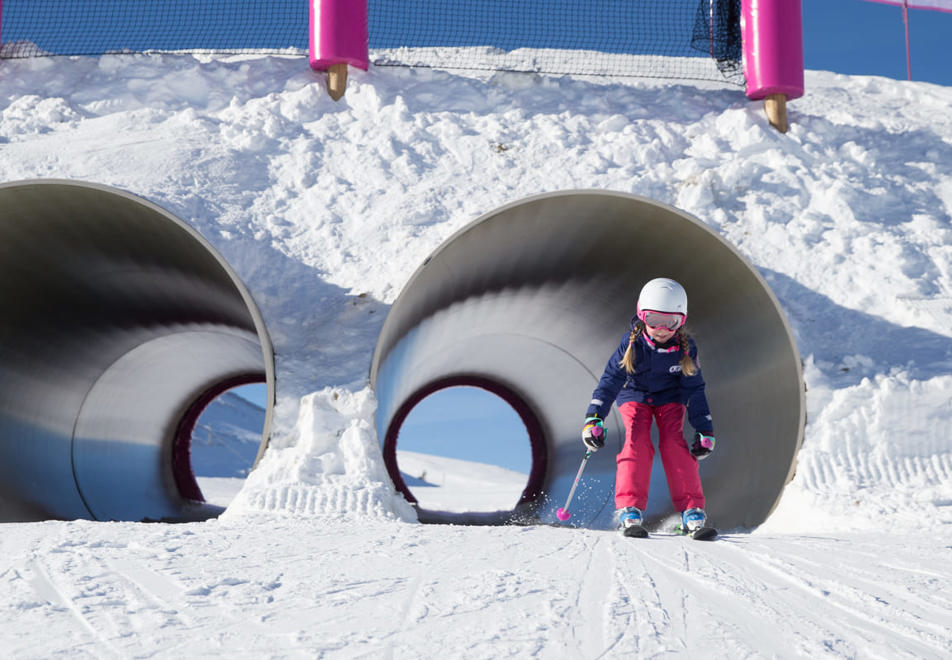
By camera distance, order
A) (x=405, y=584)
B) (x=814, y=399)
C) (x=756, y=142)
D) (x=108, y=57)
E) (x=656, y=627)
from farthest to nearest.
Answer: (x=108, y=57) → (x=756, y=142) → (x=814, y=399) → (x=405, y=584) → (x=656, y=627)

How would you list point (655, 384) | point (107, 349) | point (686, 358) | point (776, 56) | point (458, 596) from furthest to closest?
point (107, 349) → point (776, 56) → point (655, 384) → point (686, 358) → point (458, 596)

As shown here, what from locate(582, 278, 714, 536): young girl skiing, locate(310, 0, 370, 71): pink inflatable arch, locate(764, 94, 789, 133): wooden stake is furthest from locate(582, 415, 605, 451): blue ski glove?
locate(310, 0, 370, 71): pink inflatable arch

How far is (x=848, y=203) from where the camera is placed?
7.06 m

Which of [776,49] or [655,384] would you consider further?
[776,49]

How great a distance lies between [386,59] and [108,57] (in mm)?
2689

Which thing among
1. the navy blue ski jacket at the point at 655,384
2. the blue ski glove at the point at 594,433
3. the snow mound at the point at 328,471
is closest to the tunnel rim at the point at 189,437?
the snow mound at the point at 328,471

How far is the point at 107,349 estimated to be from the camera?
8.44 m

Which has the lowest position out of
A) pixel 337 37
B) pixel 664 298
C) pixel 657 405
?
pixel 657 405

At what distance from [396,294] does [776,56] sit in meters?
4.36

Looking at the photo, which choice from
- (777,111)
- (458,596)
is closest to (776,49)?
(777,111)

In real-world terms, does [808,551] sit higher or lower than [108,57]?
lower

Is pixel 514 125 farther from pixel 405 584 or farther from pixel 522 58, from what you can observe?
pixel 405 584

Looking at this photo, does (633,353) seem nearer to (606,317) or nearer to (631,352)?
(631,352)

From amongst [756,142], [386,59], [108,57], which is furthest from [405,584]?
[108,57]
